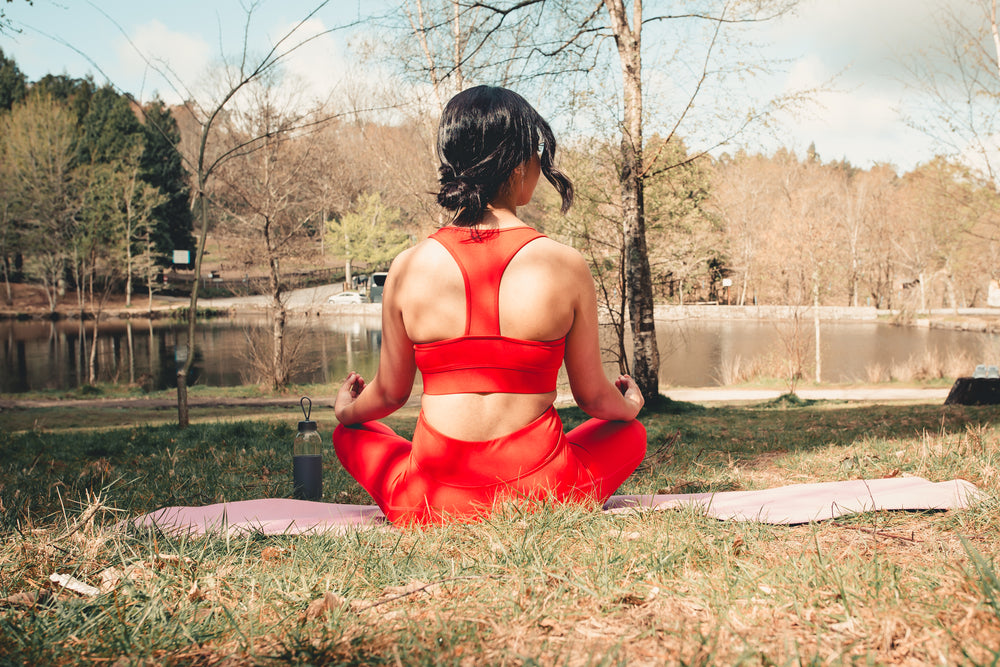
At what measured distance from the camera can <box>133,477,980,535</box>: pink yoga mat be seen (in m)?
2.18

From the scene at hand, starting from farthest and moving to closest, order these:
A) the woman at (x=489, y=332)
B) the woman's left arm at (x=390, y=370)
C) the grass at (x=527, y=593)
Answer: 1. the woman's left arm at (x=390, y=370)
2. the woman at (x=489, y=332)
3. the grass at (x=527, y=593)

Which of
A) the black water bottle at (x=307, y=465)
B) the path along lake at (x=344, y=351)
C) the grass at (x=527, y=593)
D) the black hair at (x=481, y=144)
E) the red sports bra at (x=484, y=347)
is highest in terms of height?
the black hair at (x=481, y=144)

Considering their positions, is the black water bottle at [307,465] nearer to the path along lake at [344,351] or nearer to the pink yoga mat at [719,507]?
the pink yoga mat at [719,507]

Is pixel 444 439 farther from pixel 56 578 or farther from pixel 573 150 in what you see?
pixel 573 150

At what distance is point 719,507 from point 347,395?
1423mm

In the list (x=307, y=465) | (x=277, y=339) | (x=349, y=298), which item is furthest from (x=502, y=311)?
(x=349, y=298)

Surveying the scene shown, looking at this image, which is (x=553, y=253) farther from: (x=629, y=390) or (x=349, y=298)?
(x=349, y=298)

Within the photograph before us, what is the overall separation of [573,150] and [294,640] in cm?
937

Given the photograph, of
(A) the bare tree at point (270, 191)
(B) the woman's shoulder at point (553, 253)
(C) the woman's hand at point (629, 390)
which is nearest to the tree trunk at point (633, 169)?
(C) the woman's hand at point (629, 390)

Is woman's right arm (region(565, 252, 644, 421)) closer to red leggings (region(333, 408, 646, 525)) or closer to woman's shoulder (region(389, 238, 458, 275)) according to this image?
red leggings (region(333, 408, 646, 525))

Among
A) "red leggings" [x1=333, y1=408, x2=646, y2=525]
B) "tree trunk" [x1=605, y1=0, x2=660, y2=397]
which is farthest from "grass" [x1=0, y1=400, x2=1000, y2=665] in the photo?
"tree trunk" [x1=605, y1=0, x2=660, y2=397]

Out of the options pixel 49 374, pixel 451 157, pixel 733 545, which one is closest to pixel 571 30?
pixel 451 157

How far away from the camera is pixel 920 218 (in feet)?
141

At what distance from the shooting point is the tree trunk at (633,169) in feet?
28.4
